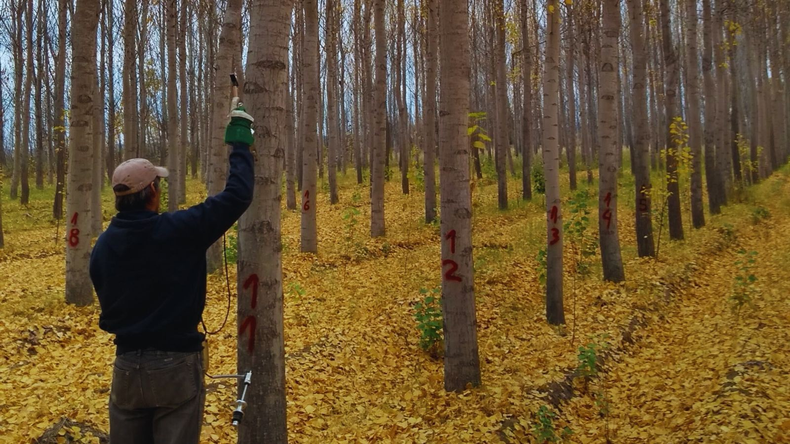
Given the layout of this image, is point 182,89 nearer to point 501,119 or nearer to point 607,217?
point 501,119

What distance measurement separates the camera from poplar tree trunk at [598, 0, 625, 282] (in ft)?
27.9

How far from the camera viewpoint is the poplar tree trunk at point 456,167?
4891 millimetres

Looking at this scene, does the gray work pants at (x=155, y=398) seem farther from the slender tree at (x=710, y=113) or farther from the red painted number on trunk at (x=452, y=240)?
the slender tree at (x=710, y=113)

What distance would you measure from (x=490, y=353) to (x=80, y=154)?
238 inches

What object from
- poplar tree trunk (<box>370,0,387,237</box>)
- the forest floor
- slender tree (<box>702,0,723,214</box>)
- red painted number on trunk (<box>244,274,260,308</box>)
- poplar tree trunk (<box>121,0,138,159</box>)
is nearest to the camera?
red painted number on trunk (<box>244,274,260,308</box>)

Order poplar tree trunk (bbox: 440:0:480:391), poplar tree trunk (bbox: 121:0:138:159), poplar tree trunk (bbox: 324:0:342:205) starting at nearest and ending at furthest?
poplar tree trunk (bbox: 440:0:480:391) → poplar tree trunk (bbox: 121:0:138:159) → poplar tree trunk (bbox: 324:0:342:205)

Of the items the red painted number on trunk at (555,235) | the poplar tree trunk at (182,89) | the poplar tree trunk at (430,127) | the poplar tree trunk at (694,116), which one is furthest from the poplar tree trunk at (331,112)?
the red painted number on trunk at (555,235)

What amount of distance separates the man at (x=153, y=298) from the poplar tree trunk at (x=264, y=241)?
634 mm

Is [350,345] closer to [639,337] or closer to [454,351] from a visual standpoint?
[454,351]

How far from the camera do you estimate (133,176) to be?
2.42m

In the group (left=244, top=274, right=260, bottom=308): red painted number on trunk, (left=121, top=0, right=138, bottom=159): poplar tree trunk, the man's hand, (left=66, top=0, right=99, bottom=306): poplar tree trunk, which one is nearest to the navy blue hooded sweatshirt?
the man's hand

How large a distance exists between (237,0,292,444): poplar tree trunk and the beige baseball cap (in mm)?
730

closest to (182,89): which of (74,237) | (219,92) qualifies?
(219,92)

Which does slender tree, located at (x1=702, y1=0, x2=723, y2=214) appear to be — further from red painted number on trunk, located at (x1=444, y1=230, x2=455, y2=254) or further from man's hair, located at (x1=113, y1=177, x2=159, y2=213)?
man's hair, located at (x1=113, y1=177, x2=159, y2=213)
